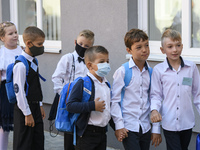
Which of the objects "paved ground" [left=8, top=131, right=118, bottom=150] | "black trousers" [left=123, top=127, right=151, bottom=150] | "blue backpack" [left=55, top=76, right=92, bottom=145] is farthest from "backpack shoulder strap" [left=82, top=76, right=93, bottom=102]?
"paved ground" [left=8, top=131, right=118, bottom=150]

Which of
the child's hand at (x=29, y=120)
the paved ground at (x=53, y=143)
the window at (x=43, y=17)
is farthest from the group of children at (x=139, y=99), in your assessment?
the window at (x=43, y=17)

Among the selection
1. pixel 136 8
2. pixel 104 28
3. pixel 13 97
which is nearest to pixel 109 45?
pixel 104 28

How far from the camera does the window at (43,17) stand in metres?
7.90

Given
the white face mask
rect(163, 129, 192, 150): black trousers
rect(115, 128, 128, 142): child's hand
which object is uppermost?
the white face mask

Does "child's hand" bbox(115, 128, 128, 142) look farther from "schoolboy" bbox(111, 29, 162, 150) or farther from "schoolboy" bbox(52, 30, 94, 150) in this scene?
"schoolboy" bbox(52, 30, 94, 150)

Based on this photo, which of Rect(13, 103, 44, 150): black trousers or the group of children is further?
Rect(13, 103, 44, 150): black trousers

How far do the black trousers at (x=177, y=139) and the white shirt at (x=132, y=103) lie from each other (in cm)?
14

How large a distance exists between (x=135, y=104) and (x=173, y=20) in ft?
7.47

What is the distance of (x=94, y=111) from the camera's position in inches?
156

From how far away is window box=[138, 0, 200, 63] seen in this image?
5574 mm

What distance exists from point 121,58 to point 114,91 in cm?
211

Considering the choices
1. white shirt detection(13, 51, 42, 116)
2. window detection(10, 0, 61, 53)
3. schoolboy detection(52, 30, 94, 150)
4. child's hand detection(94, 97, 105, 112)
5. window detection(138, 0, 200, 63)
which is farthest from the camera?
window detection(10, 0, 61, 53)

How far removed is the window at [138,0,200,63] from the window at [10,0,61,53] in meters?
1.85

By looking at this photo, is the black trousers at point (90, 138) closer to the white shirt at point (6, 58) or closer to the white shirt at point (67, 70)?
the white shirt at point (67, 70)
